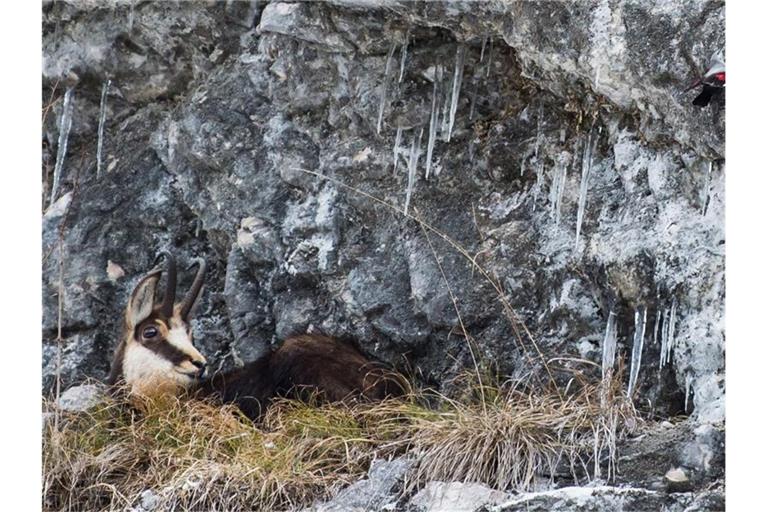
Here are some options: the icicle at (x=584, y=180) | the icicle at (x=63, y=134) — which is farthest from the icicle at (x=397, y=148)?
the icicle at (x=63, y=134)

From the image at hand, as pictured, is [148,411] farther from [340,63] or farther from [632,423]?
[632,423]

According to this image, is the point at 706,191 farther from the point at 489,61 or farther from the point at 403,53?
the point at 403,53

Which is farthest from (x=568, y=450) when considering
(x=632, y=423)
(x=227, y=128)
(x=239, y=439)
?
(x=227, y=128)

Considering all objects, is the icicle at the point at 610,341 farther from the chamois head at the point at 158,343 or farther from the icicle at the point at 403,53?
the chamois head at the point at 158,343

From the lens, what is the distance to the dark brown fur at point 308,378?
219 inches

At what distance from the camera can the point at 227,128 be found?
5.93 m

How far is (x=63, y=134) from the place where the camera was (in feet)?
20.5

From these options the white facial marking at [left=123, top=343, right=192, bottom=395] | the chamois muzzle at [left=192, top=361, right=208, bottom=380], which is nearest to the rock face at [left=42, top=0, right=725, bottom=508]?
the chamois muzzle at [left=192, top=361, right=208, bottom=380]

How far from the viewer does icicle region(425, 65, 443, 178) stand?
549 centimetres

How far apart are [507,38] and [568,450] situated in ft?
5.12

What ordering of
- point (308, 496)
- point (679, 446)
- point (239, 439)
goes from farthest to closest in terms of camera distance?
point (239, 439), point (308, 496), point (679, 446)

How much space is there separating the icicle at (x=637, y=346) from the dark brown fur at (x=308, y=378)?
3.33 feet

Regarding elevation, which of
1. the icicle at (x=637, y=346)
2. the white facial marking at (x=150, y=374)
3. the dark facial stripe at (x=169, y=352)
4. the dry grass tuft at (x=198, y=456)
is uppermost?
the icicle at (x=637, y=346)

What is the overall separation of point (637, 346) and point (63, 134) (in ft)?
9.26
